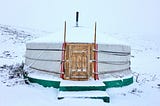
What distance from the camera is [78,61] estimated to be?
869 cm

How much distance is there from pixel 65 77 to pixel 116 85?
144cm

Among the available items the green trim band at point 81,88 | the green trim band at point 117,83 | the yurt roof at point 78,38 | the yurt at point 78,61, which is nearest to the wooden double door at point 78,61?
the yurt at point 78,61

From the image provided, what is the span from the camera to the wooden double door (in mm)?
8648

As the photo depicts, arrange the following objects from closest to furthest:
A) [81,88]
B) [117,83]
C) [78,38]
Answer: [81,88] < [117,83] < [78,38]

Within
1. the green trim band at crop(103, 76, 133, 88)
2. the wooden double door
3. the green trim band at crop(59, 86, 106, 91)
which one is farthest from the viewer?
the wooden double door

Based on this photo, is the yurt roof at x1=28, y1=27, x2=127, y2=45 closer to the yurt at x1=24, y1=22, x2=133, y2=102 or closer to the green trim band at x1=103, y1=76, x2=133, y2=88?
the yurt at x1=24, y1=22, x2=133, y2=102

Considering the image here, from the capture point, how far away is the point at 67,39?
8758mm

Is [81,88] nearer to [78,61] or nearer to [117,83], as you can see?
[78,61]

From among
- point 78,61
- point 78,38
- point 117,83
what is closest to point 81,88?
point 78,61

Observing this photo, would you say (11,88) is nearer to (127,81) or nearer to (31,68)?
(31,68)

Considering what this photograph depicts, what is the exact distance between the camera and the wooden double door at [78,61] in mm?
8648

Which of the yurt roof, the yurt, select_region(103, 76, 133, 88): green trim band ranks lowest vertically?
select_region(103, 76, 133, 88): green trim band

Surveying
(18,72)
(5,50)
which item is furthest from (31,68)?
(5,50)

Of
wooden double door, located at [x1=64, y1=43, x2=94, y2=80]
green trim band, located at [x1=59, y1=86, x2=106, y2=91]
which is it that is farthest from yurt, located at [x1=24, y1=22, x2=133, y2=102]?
green trim band, located at [x1=59, y1=86, x2=106, y2=91]
